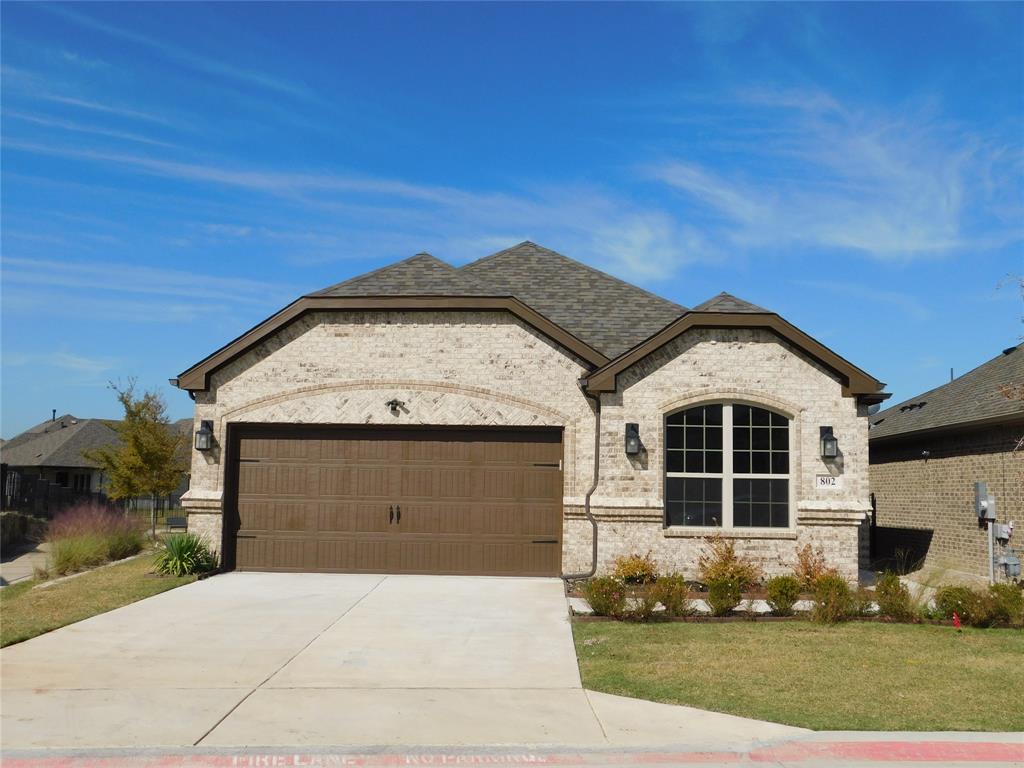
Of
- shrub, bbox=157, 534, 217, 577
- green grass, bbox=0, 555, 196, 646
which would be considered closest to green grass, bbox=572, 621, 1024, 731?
green grass, bbox=0, 555, 196, 646

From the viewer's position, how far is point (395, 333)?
1598cm

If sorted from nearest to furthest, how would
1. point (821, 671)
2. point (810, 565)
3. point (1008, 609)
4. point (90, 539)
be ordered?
point (821, 671)
point (1008, 609)
point (810, 565)
point (90, 539)

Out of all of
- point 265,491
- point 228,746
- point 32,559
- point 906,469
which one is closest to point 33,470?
point 32,559

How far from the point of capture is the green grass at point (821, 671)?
7.39 meters

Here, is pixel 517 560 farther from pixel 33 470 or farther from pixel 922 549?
pixel 33 470

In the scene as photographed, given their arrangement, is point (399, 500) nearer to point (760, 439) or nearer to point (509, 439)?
point (509, 439)

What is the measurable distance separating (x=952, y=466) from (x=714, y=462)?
6.07 meters

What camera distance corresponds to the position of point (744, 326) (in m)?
15.0

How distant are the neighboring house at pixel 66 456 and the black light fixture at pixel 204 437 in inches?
1195

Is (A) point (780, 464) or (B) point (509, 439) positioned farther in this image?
(B) point (509, 439)

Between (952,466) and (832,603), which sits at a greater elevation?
(952,466)

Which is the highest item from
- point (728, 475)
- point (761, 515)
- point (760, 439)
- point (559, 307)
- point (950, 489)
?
point (559, 307)

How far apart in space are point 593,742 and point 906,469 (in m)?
16.2

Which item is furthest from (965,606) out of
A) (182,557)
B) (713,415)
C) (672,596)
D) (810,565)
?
(182,557)
